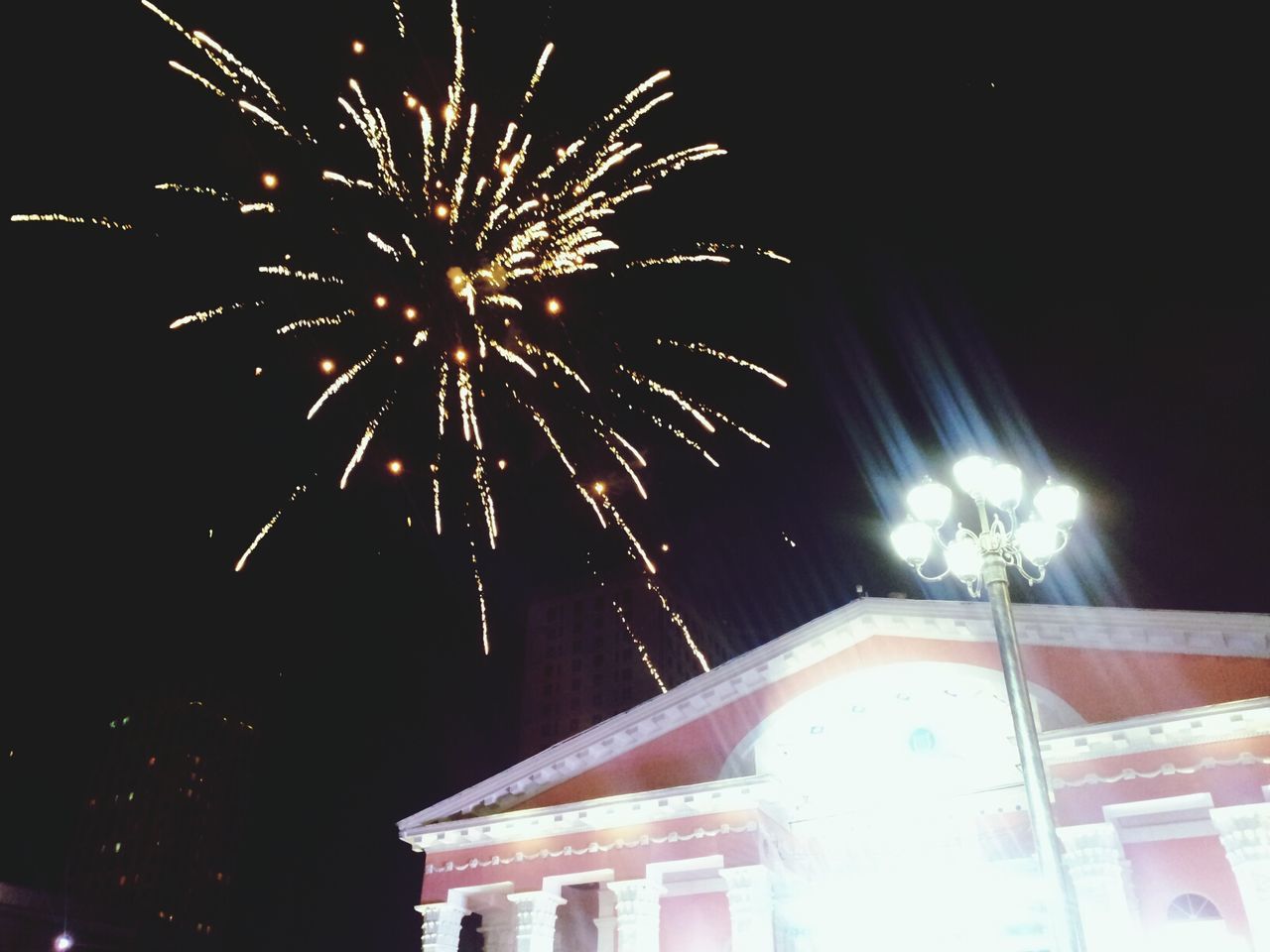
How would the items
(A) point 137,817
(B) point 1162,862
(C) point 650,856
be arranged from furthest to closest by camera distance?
(A) point 137,817
(C) point 650,856
(B) point 1162,862

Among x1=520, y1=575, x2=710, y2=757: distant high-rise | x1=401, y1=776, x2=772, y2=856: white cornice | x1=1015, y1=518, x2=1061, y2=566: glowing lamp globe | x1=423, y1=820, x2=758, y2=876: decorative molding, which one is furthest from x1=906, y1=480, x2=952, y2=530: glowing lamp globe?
x1=520, y1=575, x2=710, y2=757: distant high-rise

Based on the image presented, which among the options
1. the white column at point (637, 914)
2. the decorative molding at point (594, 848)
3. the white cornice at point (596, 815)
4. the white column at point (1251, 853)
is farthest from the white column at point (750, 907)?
the white column at point (1251, 853)

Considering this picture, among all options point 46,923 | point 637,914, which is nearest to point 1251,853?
point 637,914

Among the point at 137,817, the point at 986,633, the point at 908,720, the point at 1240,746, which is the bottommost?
the point at 1240,746

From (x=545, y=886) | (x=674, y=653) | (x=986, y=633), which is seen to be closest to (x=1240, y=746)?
(x=986, y=633)

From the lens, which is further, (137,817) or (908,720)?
(137,817)

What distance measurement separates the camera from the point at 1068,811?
13.0 meters

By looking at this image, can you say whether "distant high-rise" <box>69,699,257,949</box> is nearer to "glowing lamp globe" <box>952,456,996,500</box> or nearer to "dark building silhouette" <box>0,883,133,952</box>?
"dark building silhouette" <box>0,883,133,952</box>

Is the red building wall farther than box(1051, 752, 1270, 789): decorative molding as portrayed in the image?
Yes

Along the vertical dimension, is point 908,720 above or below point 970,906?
above

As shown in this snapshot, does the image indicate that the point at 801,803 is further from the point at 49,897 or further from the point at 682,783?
the point at 49,897

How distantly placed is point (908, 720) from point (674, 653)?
63025 mm

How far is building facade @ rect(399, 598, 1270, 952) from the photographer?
502 inches

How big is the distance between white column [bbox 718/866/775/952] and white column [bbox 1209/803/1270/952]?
6.08 meters
